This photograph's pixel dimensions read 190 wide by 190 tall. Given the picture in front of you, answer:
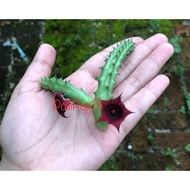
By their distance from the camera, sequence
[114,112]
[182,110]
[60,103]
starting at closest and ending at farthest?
1. [114,112]
2. [60,103]
3. [182,110]

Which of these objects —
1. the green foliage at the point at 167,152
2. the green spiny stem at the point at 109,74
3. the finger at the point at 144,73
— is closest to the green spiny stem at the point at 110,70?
the green spiny stem at the point at 109,74

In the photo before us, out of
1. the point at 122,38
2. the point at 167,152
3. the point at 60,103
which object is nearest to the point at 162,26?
the point at 122,38

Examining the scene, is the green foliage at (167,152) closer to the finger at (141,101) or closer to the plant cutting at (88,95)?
the finger at (141,101)

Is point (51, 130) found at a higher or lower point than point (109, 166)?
higher

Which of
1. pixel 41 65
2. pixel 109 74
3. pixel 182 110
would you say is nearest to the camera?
pixel 109 74

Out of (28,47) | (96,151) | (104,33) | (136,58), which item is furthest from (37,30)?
(96,151)

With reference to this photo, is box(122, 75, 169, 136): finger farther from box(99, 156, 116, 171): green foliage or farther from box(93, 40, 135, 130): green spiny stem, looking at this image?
box(99, 156, 116, 171): green foliage

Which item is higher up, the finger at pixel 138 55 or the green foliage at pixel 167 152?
the finger at pixel 138 55

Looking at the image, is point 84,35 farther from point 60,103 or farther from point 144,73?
point 60,103
